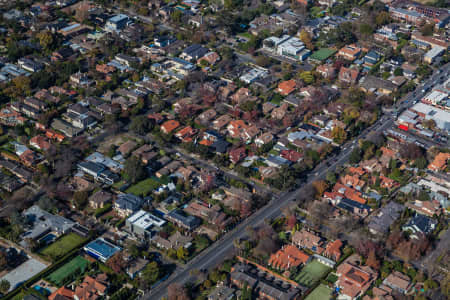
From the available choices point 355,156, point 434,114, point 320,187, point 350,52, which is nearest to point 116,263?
point 320,187

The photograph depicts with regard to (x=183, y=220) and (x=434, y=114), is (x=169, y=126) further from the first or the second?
(x=434, y=114)

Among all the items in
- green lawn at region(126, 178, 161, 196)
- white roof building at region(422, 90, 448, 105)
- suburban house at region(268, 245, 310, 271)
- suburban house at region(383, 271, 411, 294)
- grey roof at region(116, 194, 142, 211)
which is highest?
grey roof at region(116, 194, 142, 211)

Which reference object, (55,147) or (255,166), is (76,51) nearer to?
(55,147)

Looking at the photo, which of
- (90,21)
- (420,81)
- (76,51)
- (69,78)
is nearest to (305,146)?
(420,81)

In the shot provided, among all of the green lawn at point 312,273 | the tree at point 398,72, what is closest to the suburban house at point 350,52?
the tree at point 398,72

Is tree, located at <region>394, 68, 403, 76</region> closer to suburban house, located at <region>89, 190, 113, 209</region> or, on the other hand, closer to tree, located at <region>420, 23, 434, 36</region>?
tree, located at <region>420, 23, 434, 36</region>

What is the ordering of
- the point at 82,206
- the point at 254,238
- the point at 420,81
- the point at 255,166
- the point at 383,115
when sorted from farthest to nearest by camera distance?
the point at 420,81 < the point at 383,115 < the point at 255,166 < the point at 82,206 < the point at 254,238

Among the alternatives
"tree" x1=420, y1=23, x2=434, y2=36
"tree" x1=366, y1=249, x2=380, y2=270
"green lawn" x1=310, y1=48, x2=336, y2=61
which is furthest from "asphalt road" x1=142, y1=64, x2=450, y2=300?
"tree" x1=420, y1=23, x2=434, y2=36
